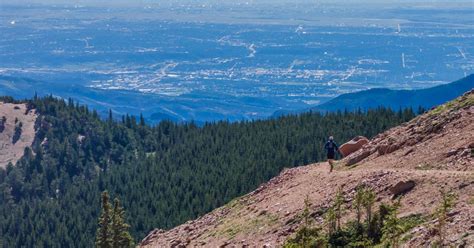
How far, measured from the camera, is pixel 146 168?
109 metres

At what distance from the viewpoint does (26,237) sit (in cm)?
9206

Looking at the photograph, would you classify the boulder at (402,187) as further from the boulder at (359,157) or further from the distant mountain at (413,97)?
the distant mountain at (413,97)

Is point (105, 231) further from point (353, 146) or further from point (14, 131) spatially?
point (14, 131)

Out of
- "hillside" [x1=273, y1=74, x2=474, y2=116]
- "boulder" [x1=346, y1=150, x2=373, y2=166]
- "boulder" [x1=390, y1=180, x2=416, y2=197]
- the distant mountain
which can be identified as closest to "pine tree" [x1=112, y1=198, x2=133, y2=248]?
"boulder" [x1=346, y1=150, x2=373, y2=166]

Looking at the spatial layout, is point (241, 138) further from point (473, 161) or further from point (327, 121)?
point (473, 161)

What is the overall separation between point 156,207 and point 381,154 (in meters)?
57.2

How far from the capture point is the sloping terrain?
438ft

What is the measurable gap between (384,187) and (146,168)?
84.2m

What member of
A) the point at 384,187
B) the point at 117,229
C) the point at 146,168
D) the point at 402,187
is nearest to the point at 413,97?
the point at 146,168

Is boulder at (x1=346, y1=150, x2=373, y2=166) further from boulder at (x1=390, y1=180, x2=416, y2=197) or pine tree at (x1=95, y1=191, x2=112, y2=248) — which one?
pine tree at (x1=95, y1=191, x2=112, y2=248)

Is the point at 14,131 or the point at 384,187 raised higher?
the point at 384,187

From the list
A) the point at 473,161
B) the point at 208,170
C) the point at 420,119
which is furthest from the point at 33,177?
the point at 473,161

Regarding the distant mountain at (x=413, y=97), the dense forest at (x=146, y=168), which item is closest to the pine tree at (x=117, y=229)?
the dense forest at (x=146, y=168)

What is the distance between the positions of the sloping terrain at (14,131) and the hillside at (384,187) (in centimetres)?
10178
